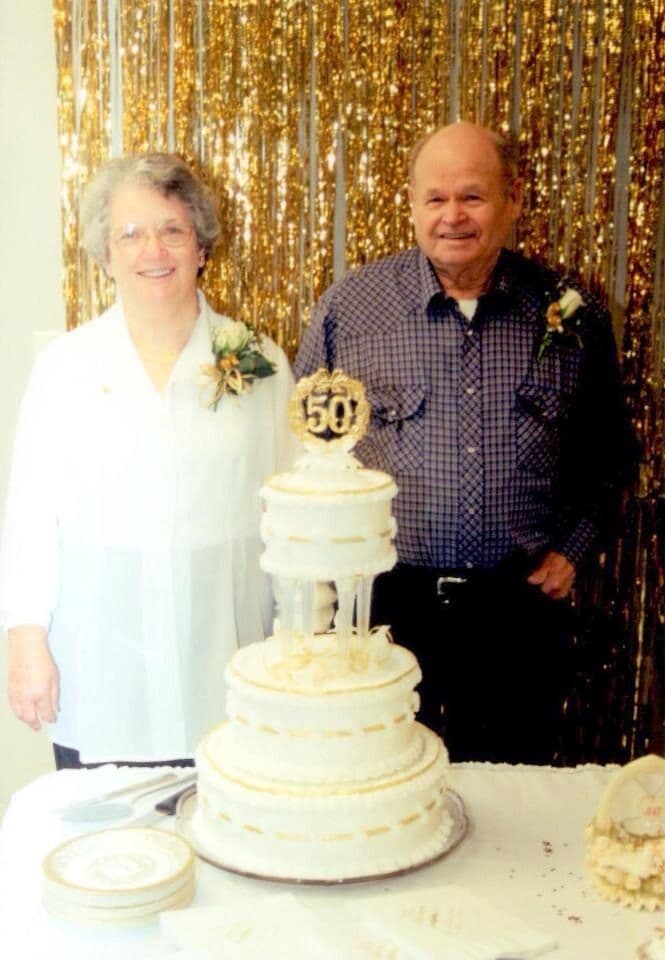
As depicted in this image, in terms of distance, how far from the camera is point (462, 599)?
2.61 metres

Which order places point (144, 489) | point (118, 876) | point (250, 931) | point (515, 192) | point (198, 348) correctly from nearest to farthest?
point (250, 931) < point (118, 876) < point (144, 489) < point (198, 348) < point (515, 192)

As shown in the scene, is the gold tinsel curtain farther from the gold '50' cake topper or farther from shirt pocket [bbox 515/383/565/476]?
the gold '50' cake topper

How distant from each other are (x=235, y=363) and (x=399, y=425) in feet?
1.39

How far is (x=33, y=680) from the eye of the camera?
2.27 meters

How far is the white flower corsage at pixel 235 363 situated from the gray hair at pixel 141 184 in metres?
0.22

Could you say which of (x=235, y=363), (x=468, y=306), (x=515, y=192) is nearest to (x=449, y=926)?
(x=235, y=363)

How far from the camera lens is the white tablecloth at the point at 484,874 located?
1.43 m

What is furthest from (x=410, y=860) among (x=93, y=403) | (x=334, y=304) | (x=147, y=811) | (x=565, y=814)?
(x=334, y=304)

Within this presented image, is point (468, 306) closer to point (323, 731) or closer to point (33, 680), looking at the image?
point (33, 680)

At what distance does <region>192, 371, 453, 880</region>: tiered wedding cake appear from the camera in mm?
1595

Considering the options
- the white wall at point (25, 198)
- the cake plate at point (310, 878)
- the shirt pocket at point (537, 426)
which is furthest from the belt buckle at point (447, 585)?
the white wall at point (25, 198)

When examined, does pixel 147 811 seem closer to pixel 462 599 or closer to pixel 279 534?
pixel 279 534

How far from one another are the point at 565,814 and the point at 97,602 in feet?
3.66

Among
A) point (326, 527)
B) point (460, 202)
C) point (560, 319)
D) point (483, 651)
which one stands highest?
point (460, 202)
